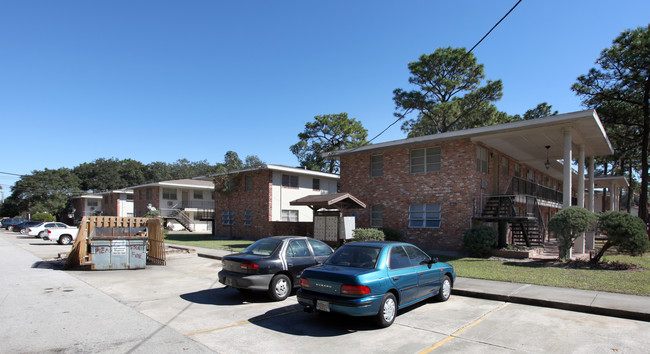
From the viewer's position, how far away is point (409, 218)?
1956 cm

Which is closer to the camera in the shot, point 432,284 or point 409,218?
point 432,284

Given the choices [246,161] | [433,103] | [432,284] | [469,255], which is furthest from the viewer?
[246,161]

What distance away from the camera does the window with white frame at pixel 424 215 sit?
61.1ft

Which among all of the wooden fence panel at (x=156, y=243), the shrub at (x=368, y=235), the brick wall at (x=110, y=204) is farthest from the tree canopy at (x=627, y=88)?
the brick wall at (x=110, y=204)

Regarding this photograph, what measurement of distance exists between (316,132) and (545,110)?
2499cm

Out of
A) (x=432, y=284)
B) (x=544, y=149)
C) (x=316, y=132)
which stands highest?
(x=316, y=132)

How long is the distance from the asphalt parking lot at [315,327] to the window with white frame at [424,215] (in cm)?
995

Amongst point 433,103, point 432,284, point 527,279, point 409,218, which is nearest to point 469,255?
point 409,218

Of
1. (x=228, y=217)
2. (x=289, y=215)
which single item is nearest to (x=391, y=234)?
(x=289, y=215)

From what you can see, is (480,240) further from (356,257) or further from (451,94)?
(451,94)

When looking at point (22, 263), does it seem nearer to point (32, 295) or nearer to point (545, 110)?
point (32, 295)

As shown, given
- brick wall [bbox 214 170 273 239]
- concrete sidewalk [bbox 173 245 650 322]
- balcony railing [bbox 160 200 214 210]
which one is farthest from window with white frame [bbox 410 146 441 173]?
balcony railing [bbox 160 200 214 210]

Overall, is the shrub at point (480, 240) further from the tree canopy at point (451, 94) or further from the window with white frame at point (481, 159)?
the tree canopy at point (451, 94)

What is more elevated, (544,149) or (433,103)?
(433,103)
